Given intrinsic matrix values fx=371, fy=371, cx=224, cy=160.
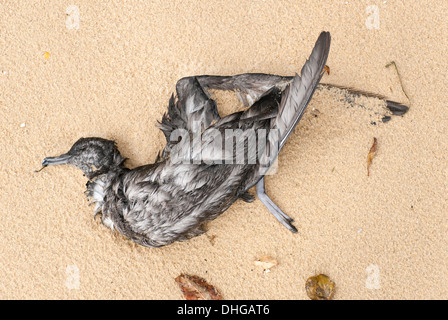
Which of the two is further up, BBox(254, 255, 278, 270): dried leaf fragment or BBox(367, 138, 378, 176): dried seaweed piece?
BBox(367, 138, 378, 176): dried seaweed piece

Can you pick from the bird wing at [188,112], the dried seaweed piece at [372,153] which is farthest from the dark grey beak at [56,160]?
the dried seaweed piece at [372,153]

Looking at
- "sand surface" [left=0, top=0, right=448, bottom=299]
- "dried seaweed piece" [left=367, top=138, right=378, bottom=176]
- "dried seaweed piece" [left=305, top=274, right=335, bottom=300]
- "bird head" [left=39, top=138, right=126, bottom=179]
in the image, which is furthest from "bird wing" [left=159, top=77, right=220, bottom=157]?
"dried seaweed piece" [left=305, top=274, right=335, bottom=300]

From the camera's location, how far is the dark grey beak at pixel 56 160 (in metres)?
2.54

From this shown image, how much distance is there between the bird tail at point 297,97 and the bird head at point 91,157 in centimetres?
106

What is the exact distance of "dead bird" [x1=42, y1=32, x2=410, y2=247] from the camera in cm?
213

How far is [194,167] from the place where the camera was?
2.16 metres

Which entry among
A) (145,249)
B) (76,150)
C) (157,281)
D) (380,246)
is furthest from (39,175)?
(380,246)

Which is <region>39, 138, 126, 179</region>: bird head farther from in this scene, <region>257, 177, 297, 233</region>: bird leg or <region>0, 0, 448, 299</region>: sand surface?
<region>257, 177, 297, 233</region>: bird leg

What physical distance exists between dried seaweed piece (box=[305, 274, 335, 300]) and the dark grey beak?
6.18 feet

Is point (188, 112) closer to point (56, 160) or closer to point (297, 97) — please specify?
point (297, 97)

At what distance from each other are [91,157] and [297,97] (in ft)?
4.61

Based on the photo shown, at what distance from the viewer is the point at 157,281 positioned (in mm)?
2639

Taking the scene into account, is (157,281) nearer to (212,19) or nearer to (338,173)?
(338,173)
